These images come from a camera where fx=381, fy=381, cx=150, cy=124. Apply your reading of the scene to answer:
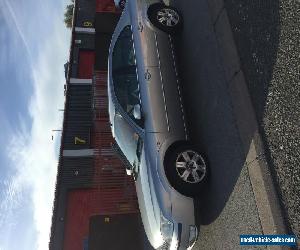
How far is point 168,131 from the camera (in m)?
6.30

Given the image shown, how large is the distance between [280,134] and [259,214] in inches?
41.7

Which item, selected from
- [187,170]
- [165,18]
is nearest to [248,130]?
[187,170]

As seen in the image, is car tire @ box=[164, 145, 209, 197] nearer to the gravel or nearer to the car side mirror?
the car side mirror

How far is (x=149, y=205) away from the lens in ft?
21.1

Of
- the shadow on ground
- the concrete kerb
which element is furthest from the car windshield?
the concrete kerb

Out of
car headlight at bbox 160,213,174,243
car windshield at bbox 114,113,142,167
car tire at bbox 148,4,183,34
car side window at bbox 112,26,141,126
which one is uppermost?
car tire at bbox 148,4,183,34

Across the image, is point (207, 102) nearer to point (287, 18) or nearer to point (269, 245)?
point (287, 18)

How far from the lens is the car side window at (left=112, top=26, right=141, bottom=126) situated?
6.86 m

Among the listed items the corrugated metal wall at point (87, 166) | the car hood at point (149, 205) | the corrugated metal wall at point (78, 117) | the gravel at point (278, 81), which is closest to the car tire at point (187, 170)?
the car hood at point (149, 205)

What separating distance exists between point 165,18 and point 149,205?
3.70m

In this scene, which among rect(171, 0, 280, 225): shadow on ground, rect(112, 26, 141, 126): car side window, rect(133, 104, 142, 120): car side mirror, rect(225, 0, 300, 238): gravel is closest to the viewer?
rect(225, 0, 300, 238): gravel

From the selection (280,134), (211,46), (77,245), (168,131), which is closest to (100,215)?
(77,245)

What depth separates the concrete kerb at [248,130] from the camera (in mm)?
4445

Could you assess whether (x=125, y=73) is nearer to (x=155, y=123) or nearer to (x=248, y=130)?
(x=155, y=123)
